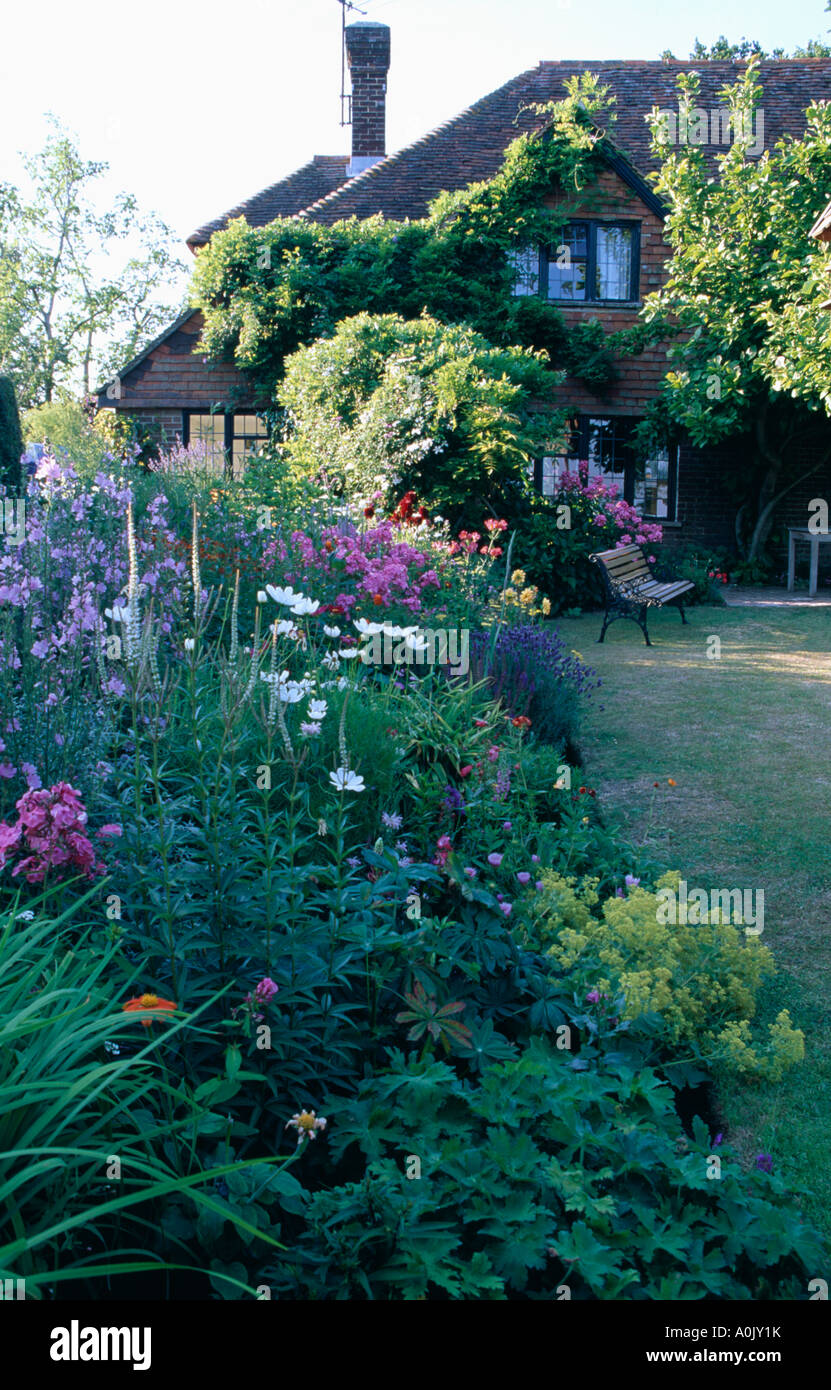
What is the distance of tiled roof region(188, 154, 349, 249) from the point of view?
20.8 m

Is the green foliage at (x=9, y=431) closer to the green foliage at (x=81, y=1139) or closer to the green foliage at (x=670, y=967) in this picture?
the green foliage at (x=670, y=967)

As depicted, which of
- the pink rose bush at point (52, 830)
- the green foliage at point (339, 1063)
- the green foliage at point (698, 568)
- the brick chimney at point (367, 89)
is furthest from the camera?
the brick chimney at point (367, 89)

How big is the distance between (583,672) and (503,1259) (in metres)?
5.50

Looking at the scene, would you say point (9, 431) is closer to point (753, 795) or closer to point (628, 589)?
point (628, 589)

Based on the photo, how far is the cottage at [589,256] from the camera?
17984 mm

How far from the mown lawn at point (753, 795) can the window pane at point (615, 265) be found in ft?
31.8


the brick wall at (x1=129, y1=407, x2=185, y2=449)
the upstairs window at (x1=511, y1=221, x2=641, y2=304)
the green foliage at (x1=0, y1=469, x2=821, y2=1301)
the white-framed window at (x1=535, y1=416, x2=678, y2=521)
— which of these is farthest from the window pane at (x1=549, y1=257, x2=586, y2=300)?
the green foliage at (x1=0, y1=469, x2=821, y2=1301)

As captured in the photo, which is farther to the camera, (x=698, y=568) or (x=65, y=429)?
(x=65, y=429)

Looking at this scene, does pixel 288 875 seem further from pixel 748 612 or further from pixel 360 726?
pixel 748 612

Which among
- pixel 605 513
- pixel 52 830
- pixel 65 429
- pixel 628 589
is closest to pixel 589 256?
pixel 605 513

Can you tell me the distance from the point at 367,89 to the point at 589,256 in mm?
6313

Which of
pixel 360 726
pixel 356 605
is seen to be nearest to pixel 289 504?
pixel 356 605

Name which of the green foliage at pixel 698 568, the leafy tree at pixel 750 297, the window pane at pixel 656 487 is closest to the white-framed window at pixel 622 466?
the window pane at pixel 656 487

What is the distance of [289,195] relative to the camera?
21.7 m
